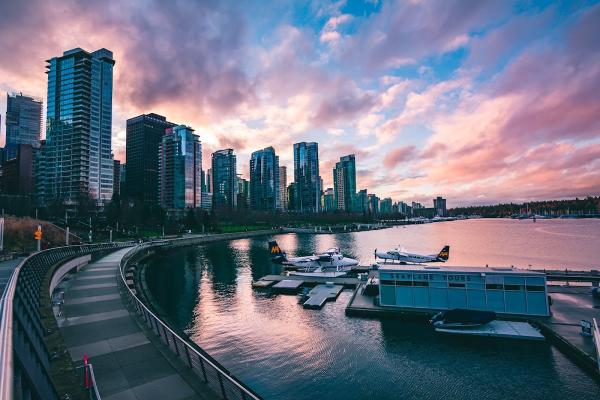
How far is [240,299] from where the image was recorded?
153ft

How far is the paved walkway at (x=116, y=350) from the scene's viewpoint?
14.9 m

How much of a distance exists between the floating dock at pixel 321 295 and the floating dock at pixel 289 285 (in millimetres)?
3397

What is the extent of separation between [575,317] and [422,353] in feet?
59.2

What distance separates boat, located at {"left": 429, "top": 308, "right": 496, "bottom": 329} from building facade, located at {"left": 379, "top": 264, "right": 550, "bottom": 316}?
10.1 ft

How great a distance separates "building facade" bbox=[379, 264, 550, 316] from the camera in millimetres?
33438

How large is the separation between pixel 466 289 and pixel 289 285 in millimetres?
26685

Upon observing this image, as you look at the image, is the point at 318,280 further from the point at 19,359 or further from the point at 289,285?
the point at 19,359

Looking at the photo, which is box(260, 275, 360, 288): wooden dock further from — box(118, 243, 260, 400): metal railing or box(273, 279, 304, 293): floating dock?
box(118, 243, 260, 400): metal railing

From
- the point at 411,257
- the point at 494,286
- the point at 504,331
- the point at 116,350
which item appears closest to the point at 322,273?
the point at 411,257

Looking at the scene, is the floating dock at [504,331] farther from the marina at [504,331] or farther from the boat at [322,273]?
the boat at [322,273]

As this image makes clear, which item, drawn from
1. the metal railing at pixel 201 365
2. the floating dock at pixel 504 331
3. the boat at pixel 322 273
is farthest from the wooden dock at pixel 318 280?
the metal railing at pixel 201 365

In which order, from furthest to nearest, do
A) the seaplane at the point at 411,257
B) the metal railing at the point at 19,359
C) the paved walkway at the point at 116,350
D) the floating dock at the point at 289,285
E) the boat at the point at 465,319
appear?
the seaplane at the point at 411,257 → the floating dock at the point at 289,285 → the boat at the point at 465,319 → the paved walkway at the point at 116,350 → the metal railing at the point at 19,359

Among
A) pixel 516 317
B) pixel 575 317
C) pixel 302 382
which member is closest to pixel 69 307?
pixel 302 382

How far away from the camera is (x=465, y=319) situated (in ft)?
104
